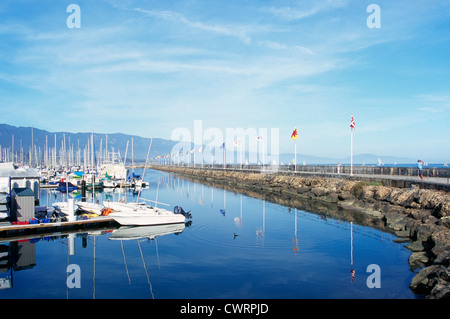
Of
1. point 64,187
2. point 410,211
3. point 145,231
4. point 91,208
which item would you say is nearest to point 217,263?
point 145,231

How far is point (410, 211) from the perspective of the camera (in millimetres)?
26500

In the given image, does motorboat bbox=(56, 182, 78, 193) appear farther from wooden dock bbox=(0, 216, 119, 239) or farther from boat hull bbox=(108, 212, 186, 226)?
boat hull bbox=(108, 212, 186, 226)

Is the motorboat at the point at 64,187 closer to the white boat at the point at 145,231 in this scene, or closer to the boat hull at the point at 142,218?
the boat hull at the point at 142,218

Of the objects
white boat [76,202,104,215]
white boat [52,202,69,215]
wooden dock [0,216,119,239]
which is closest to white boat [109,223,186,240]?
wooden dock [0,216,119,239]

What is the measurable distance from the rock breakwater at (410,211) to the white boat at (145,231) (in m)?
15.7

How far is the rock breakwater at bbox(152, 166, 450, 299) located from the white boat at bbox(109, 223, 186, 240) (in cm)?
1573

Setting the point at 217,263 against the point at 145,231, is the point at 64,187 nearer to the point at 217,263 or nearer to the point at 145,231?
the point at 145,231

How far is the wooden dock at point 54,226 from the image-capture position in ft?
73.4

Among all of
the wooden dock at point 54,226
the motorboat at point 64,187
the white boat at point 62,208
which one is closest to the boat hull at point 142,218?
the wooden dock at point 54,226

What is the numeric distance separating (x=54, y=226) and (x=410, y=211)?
2620 cm
